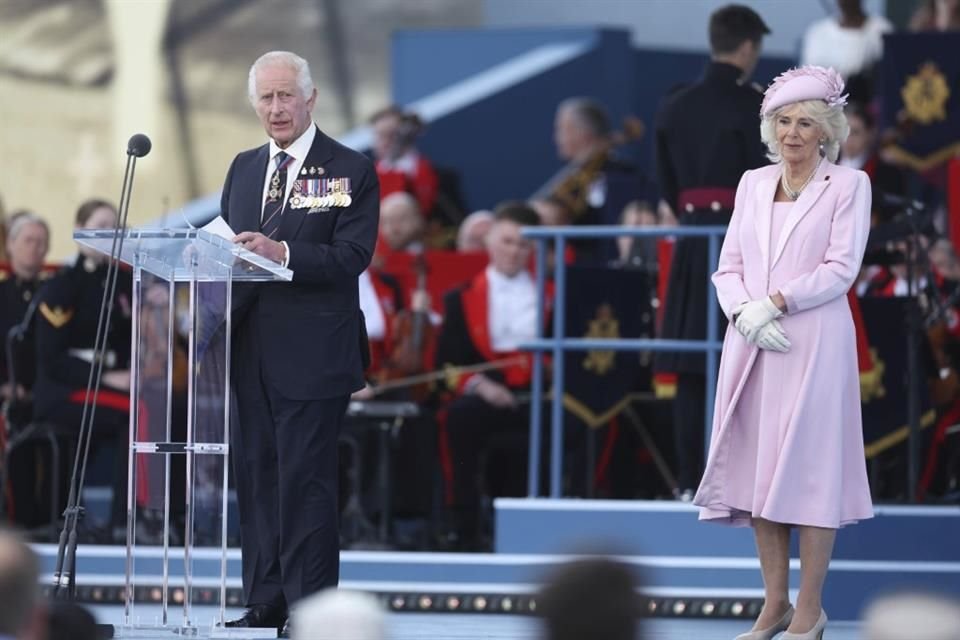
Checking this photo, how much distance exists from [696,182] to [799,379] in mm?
2144

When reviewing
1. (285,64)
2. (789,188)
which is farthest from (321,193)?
(789,188)

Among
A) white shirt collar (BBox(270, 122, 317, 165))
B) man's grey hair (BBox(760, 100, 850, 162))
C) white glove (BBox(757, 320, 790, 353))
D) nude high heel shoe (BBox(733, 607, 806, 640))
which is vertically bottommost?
nude high heel shoe (BBox(733, 607, 806, 640))

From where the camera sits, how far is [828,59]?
11.0 meters

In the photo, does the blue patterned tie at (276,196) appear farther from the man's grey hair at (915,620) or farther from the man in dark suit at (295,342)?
the man's grey hair at (915,620)

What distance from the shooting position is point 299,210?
585 centimetres

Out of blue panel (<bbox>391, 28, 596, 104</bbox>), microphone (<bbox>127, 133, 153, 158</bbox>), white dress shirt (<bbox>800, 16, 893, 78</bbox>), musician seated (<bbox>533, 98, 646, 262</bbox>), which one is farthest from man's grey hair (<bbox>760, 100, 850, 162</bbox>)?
blue panel (<bbox>391, 28, 596, 104</bbox>)

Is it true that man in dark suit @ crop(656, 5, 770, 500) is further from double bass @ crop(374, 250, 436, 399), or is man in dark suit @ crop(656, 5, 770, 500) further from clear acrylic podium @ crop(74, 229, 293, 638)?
clear acrylic podium @ crop(74, 229, 293, 638)

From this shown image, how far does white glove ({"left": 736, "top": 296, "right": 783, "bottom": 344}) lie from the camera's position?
571 centimetres

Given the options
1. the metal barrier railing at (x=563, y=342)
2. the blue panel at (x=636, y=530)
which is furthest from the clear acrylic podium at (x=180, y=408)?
the metal barrier railing at (x=563, y=342)

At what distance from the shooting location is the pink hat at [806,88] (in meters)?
5.75

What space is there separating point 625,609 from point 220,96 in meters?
12.1

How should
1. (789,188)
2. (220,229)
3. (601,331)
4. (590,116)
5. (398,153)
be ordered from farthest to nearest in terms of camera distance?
(398,153) → (590,116) → (601,331) → (789,188) → (220,229)

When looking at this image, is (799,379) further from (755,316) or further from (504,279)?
(504,279)

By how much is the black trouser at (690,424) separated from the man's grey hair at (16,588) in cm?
512
